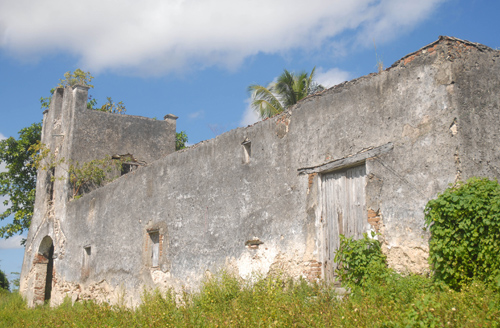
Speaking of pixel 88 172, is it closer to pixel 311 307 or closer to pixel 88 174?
pixel 88 174

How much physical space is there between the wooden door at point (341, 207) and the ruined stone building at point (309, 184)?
0.05 feet

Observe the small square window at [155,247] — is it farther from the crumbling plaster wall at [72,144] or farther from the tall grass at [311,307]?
the crumbling plaster wall at [72,144]

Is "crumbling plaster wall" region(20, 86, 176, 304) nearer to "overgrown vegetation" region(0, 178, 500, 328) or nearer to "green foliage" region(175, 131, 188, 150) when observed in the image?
"green foliage" region(175, 131, 188, 150)

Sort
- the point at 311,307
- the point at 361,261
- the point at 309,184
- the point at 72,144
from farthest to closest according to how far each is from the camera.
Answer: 1. the point at 72,144
2. the point at 309,184
3. the point at 361,261
4. the point at 311,307

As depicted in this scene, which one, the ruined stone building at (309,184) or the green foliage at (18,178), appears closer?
the ruined stone building at (309,184)

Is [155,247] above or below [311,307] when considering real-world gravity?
above

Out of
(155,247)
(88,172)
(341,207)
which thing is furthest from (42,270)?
(341,207)

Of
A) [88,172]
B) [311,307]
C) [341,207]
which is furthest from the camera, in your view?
[88,172]

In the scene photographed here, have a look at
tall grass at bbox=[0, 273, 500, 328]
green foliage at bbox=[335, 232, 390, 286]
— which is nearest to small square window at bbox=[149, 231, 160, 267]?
tall grass at bbox=[0, 273, 500, 328]

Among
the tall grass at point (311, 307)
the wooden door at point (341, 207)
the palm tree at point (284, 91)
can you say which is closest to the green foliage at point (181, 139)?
the palm tree at point (284, 91)

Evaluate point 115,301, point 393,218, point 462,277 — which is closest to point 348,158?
point 393,218

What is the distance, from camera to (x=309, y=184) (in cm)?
793

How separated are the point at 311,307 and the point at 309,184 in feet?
7.01

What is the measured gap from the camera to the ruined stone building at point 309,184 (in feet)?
21.0
